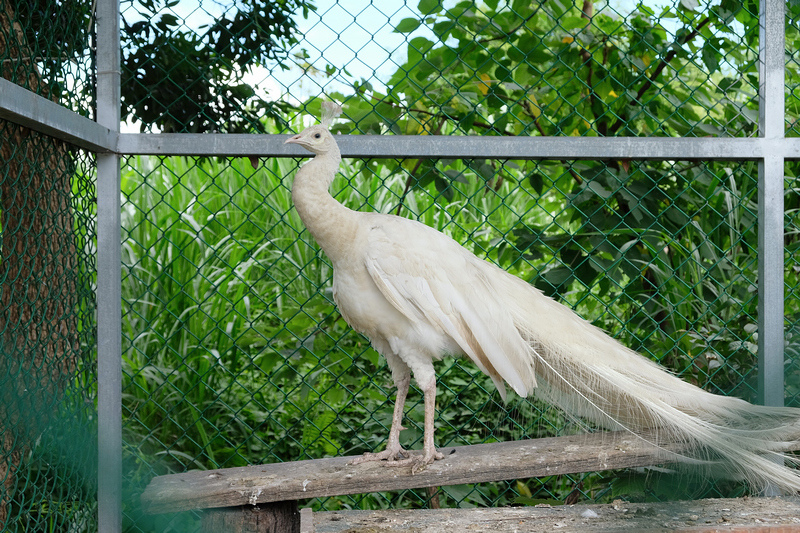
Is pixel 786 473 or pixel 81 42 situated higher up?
pixel 81 42

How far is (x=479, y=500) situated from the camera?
329 centimetres

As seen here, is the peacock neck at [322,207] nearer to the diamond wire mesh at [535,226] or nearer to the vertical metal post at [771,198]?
the diamond wire mesh at [535,226]

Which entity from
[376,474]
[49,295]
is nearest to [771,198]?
[376,474]

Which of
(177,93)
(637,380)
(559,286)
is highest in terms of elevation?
(177,93)

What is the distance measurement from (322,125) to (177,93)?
775 mm

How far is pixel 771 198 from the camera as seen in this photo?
249cm

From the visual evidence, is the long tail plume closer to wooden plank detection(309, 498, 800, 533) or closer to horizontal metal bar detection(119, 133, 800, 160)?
wooden plank detection(309, 498, 800, 533)

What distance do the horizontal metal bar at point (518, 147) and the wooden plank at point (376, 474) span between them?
3.33 feet

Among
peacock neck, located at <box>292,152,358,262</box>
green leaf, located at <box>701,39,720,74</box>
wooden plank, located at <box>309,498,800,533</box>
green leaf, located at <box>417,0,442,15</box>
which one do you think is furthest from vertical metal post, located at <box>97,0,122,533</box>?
green leaf, located at <box>701,39,720,74</box>

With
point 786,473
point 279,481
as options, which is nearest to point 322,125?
point 279,481

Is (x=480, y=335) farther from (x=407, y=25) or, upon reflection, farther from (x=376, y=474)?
(x=407, y=25)

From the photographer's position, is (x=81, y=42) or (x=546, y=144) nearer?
(x=81, y=42)

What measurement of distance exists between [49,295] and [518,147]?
1.64m

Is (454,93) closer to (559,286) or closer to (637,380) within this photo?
(559,286)
